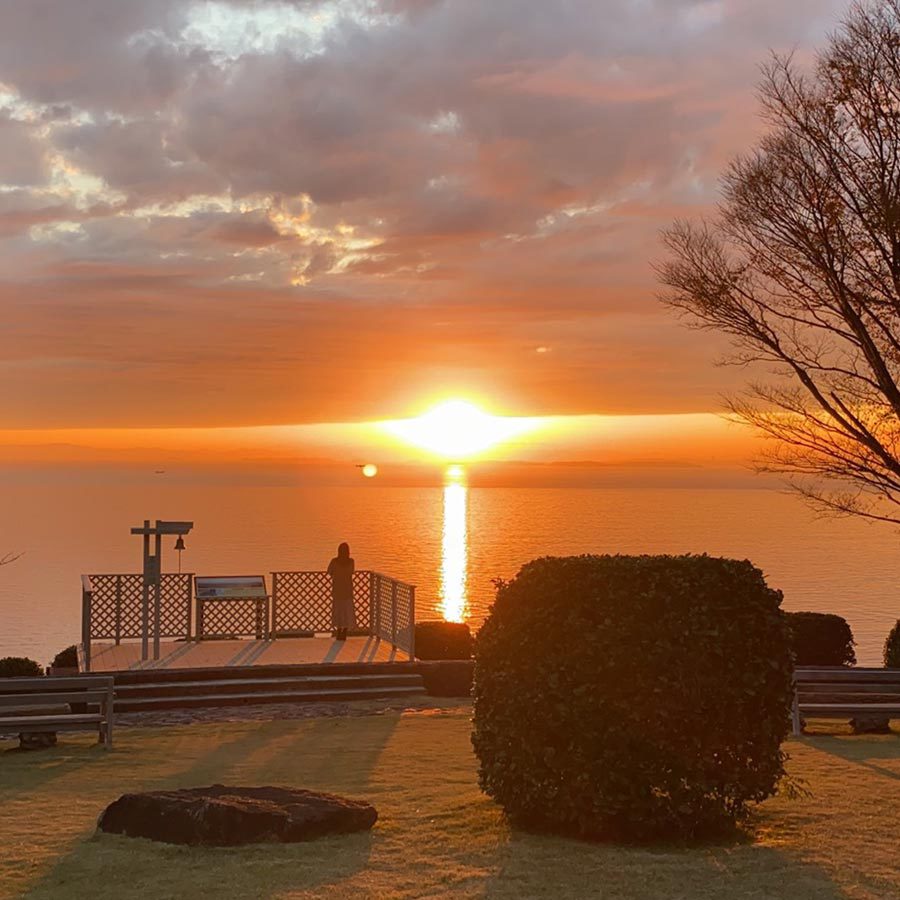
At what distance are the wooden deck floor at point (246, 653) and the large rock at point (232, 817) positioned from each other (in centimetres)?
1180

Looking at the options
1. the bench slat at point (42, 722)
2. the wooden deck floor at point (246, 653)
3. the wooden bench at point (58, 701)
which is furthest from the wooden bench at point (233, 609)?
the bench slat at point (42, 722)

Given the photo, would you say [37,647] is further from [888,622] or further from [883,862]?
[883,862]

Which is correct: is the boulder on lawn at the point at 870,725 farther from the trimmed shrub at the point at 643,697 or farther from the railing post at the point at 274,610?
the railing post at the point at 274,610

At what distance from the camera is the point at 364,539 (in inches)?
5640

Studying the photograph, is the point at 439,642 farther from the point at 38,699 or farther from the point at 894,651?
the point at 38,699

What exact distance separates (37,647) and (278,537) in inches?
3616

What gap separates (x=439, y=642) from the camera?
893 inches

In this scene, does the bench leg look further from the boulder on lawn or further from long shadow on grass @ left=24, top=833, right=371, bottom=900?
long shadow on grass @ left=24, top=833, right=371, bottom=900

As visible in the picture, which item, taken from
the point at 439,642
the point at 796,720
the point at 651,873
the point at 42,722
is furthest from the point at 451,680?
the point at 651,873

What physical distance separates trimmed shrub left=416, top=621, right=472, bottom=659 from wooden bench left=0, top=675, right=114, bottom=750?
8016 mm

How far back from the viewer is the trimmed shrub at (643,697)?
848 cm

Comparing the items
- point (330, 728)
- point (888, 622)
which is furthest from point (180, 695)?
point (888, 622)

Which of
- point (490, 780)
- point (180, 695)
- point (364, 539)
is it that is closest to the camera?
point (490, 780)

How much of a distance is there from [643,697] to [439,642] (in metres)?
14.5
